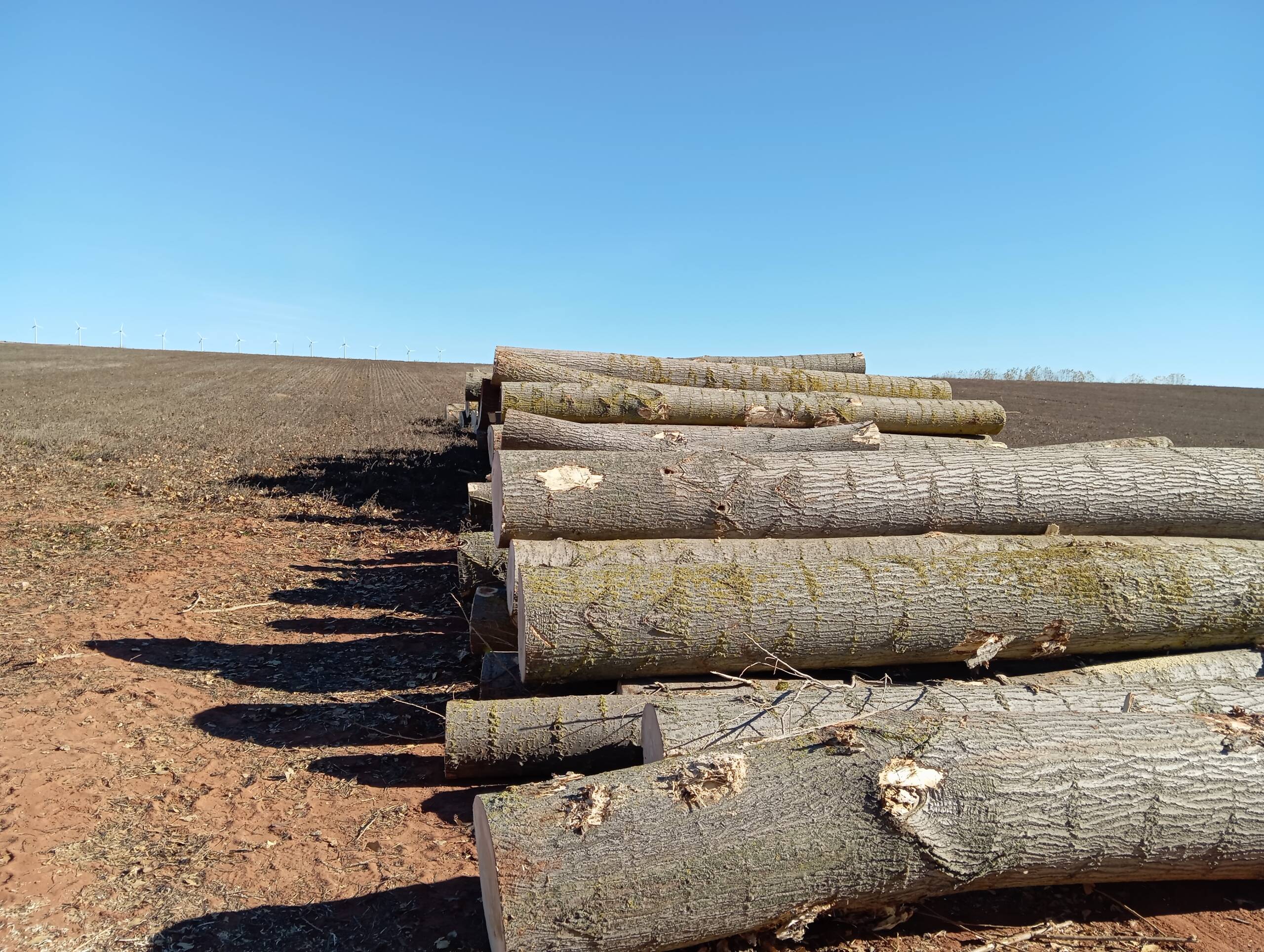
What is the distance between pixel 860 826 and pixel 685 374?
263 inches

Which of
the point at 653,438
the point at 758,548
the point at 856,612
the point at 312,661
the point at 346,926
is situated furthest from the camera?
the point at 653,438

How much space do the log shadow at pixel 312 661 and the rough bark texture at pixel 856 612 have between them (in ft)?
6.73

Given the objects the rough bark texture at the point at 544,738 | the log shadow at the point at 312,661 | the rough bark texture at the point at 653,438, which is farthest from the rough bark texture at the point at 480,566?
the rough bark texture at the point at 544,738

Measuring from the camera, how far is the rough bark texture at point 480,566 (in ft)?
20.5

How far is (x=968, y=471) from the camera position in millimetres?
5273

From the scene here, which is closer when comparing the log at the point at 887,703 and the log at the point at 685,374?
the log at the point at 887,703

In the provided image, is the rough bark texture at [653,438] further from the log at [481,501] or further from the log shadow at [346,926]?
the log shadow at [346,926]

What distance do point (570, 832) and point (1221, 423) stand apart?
34246mm

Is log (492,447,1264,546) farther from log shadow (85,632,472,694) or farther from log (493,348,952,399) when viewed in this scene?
log (493,348,952,399)

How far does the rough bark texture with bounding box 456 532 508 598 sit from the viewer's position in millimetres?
6246

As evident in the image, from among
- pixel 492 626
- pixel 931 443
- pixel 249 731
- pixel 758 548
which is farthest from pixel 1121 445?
pixel 249 731

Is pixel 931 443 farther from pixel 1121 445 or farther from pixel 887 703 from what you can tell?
pixel 887 703

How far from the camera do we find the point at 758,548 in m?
4.98

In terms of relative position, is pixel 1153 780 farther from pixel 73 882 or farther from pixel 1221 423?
pixel 1221 423
